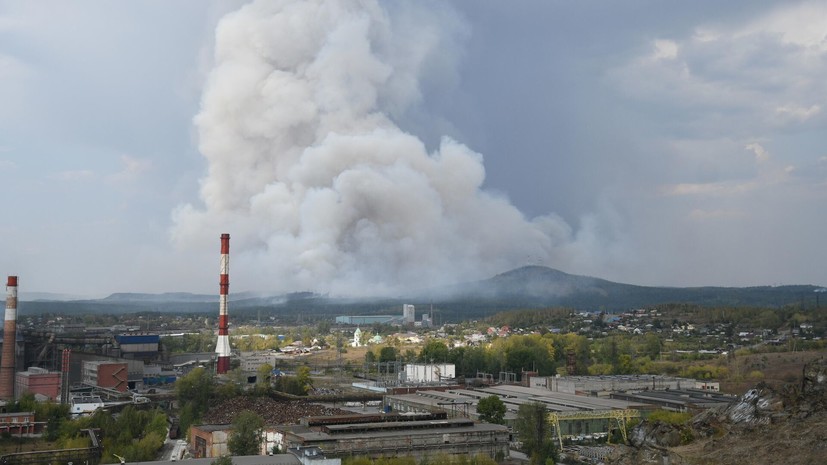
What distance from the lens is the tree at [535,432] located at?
2169 centimetres

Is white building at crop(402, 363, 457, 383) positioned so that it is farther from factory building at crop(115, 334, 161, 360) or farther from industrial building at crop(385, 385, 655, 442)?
factory building at crop(115, 334, 161, 360)

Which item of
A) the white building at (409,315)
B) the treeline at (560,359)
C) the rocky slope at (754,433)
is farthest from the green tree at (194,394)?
the white building at (409,315)

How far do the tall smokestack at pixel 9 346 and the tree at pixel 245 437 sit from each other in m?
14.5

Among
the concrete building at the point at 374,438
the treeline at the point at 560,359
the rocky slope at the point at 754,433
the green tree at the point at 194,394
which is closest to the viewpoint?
the rocky slope at the point at 754,433

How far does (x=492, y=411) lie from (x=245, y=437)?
795 cm

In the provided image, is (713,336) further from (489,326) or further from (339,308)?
(339,308)

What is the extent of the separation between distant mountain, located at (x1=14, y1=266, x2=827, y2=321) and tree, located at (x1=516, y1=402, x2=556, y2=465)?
76.2 m

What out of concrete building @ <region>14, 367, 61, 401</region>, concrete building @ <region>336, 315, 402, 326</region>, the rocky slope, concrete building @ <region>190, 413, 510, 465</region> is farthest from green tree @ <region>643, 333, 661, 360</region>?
concrete building @ <region>336, 315, 402, 326</region>

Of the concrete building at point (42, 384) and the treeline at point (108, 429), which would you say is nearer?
the treeline at point (108, 429)

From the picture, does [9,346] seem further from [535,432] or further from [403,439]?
[535,432]

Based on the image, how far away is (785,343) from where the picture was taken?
146 ft

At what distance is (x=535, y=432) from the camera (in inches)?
888

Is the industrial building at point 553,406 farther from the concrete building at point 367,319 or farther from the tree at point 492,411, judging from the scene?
the concrete building at point 367,319

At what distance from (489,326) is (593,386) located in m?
38.6
